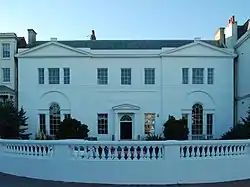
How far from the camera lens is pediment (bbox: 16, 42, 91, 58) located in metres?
30.7

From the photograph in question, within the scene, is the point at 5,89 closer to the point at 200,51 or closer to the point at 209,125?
the point at 200,51

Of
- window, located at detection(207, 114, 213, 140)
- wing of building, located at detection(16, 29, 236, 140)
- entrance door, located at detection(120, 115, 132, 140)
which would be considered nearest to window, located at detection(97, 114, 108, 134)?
wing of building, located at detection(16, 29, 236, 140)

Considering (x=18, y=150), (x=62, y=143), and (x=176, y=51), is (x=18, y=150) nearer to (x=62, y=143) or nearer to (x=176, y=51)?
(x=62, y=143)

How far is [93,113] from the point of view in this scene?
1203 inches

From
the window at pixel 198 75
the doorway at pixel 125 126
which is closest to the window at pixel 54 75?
the doorway at pixel 125 126

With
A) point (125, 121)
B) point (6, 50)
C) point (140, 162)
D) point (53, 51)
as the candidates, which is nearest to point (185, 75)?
point (125, 121)

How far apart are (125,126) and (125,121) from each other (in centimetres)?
46

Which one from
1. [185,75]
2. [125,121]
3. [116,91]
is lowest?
[125,121]

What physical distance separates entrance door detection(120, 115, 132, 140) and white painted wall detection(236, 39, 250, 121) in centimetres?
A: 1002

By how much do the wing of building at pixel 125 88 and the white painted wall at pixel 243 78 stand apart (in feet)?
2.40

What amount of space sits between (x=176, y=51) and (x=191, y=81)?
3080 millimetres

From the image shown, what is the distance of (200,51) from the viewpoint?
31062 millimetres

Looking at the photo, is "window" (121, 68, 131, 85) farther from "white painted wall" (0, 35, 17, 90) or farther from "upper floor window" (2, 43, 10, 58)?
"upper floor window" (2, 43, 10, 58)

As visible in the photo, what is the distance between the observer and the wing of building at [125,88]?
30.6 m
